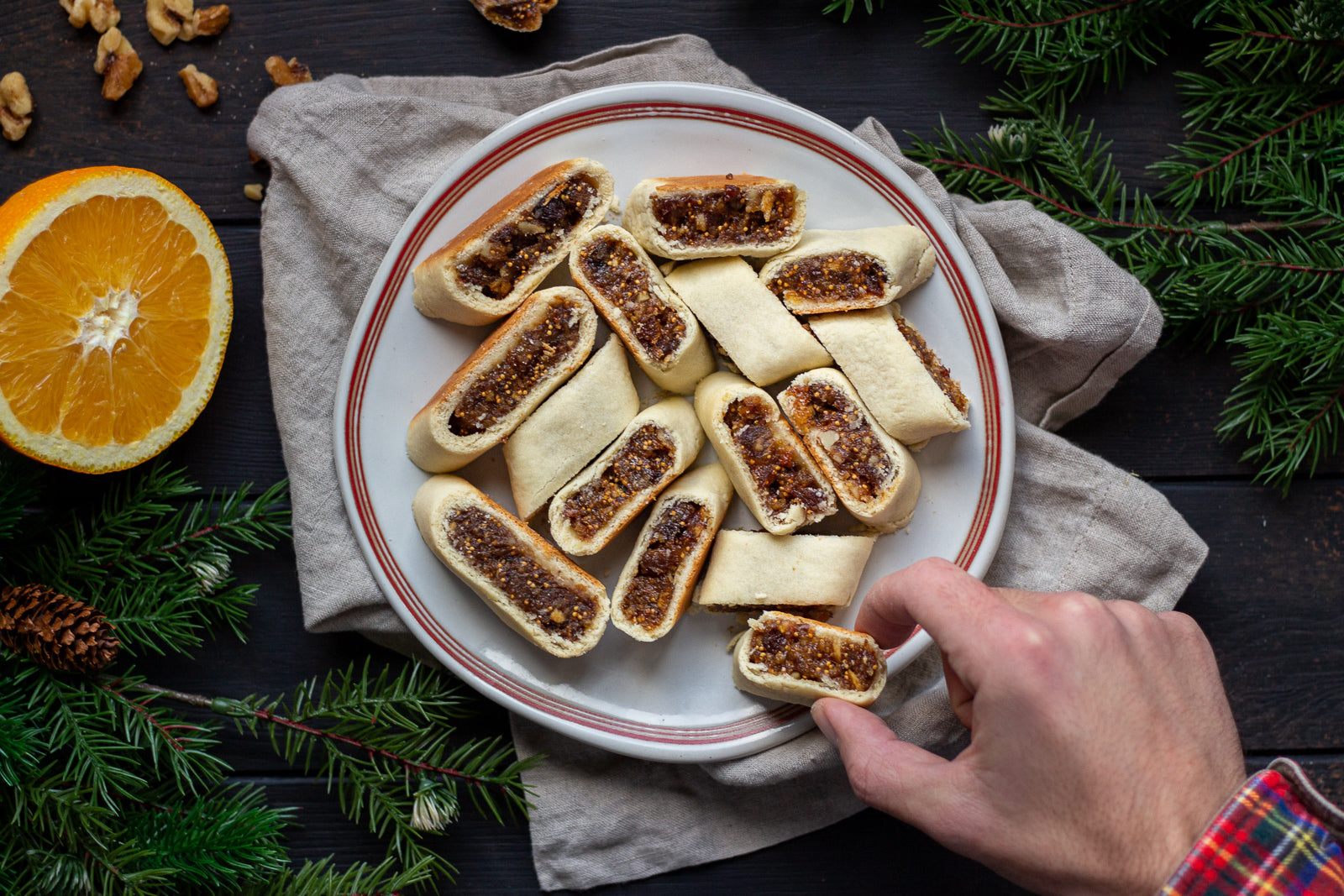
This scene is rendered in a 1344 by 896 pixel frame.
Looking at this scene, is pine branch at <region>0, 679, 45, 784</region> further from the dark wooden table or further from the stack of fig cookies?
the stack of fig cookies

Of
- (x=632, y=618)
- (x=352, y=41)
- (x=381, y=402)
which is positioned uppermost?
(x=352, y=41)

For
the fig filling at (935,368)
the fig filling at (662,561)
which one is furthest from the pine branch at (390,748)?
the fig filling at (935,368)

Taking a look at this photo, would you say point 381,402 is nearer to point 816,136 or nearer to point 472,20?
point 472,20

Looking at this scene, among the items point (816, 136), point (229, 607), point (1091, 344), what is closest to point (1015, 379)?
point (1091, 344)

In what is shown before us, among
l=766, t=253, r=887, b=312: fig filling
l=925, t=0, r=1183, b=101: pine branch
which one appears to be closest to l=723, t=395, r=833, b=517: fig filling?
l=766, t=253, r=887, b=312: fig filling

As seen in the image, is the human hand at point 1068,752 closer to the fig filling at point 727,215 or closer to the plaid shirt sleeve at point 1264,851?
the plaid shirt sleeve at point 1264,851

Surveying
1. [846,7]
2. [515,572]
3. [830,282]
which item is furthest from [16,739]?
[846,7]
